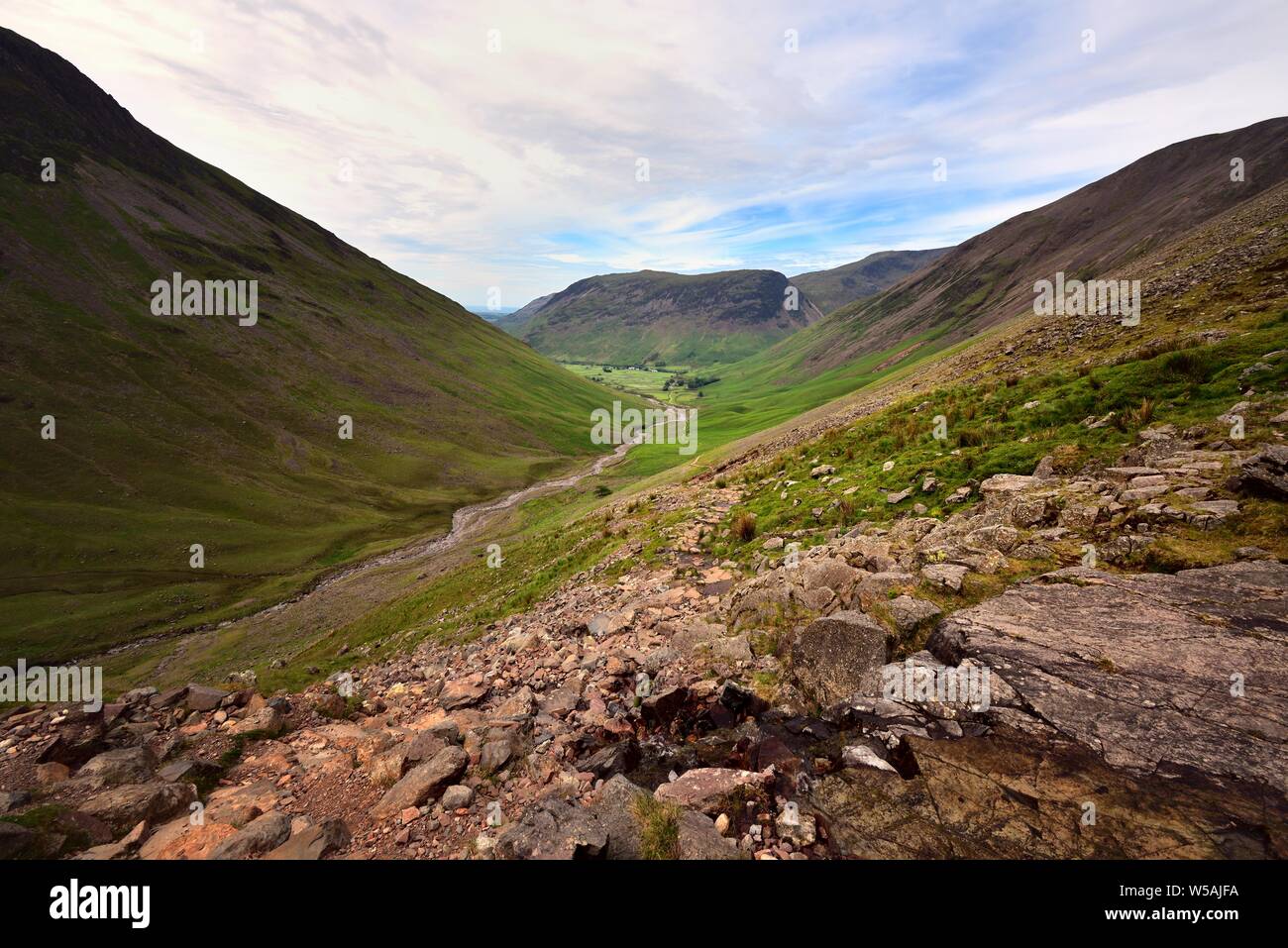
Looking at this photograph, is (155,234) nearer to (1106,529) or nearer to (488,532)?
(488,532)

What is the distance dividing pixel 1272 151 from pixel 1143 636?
190 metres

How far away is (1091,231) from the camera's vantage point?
146 metres

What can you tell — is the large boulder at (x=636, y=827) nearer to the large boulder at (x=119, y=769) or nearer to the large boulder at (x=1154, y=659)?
the large boulder at (x=1154, y=659)

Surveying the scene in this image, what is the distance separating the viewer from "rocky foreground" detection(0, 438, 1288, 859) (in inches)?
243

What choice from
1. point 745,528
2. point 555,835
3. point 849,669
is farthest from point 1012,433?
point 555,835

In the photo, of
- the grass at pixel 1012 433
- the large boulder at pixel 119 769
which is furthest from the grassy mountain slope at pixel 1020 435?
the large boulder at pixel 119 769

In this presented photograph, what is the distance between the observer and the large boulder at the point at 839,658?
9.34 metres

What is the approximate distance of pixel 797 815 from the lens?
6773 millimetres

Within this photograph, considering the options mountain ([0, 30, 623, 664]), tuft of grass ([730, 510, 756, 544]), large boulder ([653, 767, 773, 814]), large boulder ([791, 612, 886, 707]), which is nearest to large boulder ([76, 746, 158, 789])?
large boulder ([653, 767, 773, 814])

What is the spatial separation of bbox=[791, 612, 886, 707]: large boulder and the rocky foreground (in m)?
0.05

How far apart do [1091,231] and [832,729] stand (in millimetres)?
204065

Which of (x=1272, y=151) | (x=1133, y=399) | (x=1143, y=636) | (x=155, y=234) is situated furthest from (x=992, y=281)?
(x=155, y=234)

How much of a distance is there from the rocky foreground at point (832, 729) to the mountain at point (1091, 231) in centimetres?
10861

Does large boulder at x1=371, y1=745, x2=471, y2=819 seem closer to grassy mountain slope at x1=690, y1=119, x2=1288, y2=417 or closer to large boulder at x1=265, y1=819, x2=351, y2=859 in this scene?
large boulder at x1=265, y1=819, x2=351, y2=859
